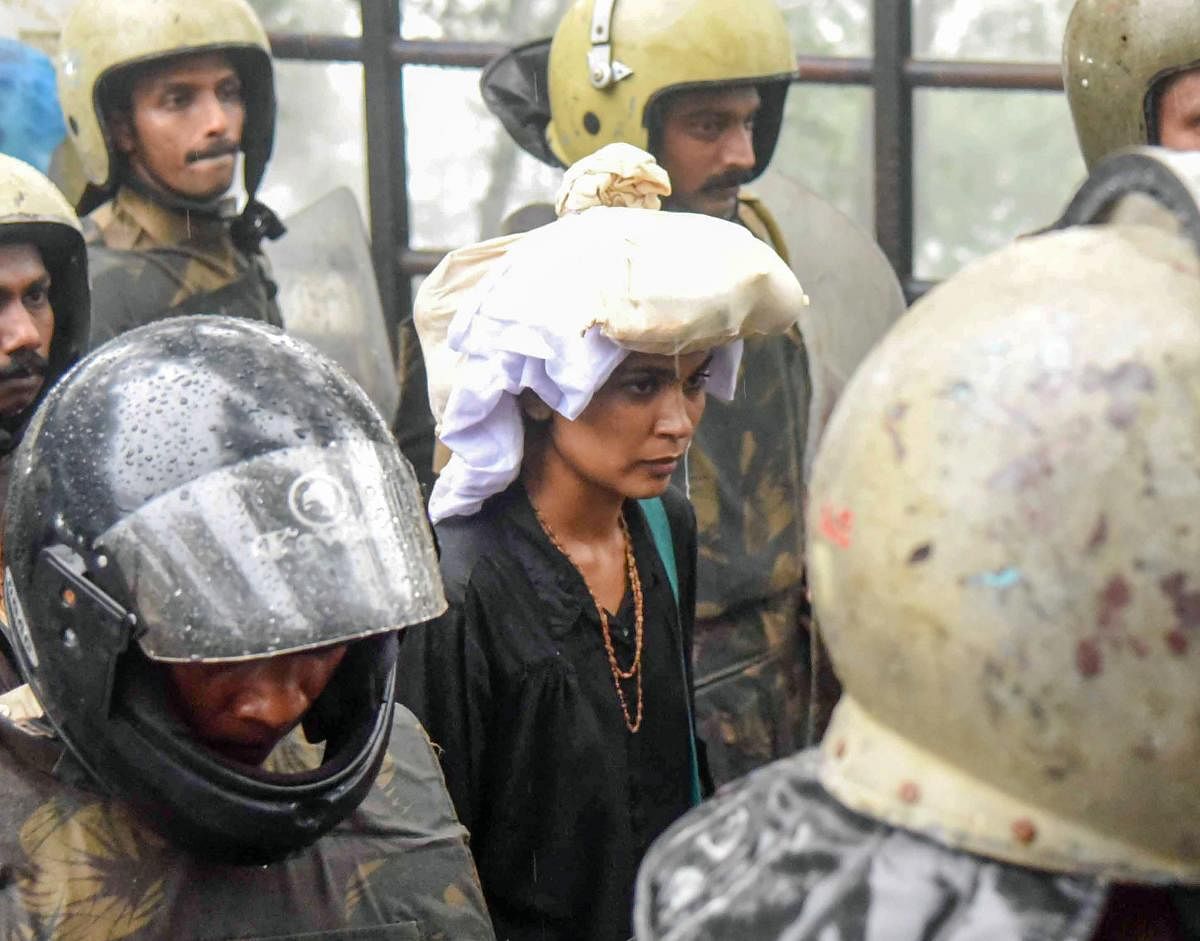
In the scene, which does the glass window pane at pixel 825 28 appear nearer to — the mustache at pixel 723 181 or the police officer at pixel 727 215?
the police officer at pixel 727 215

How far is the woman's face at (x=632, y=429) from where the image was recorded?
3.65 m

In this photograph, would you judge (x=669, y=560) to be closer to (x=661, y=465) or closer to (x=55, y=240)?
(x=661, y=465)

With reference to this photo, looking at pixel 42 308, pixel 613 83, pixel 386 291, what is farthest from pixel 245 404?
pixel 386 291

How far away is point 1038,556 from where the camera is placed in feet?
4.83

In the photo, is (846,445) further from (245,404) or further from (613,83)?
(613,83)

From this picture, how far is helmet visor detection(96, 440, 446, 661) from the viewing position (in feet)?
8.17

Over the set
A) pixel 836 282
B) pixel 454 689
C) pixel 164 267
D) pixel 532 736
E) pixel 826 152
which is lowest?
pixel 532 736

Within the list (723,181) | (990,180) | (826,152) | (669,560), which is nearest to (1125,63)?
(723,181)

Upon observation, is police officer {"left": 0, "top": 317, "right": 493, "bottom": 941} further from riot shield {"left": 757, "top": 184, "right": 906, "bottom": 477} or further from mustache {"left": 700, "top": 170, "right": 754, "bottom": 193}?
riot shield {"left": 757, "top": 184, "right": 906, "bottom": 477}

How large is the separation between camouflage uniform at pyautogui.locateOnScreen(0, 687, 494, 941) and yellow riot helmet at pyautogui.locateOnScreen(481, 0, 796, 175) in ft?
9.37

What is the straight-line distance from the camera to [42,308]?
4.37 meters

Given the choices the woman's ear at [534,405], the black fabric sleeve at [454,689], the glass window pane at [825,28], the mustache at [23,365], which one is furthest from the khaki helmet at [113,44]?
the glass window pane at [825,28]

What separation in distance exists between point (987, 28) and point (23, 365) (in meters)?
5.91

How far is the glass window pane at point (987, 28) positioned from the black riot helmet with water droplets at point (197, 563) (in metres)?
6.09
